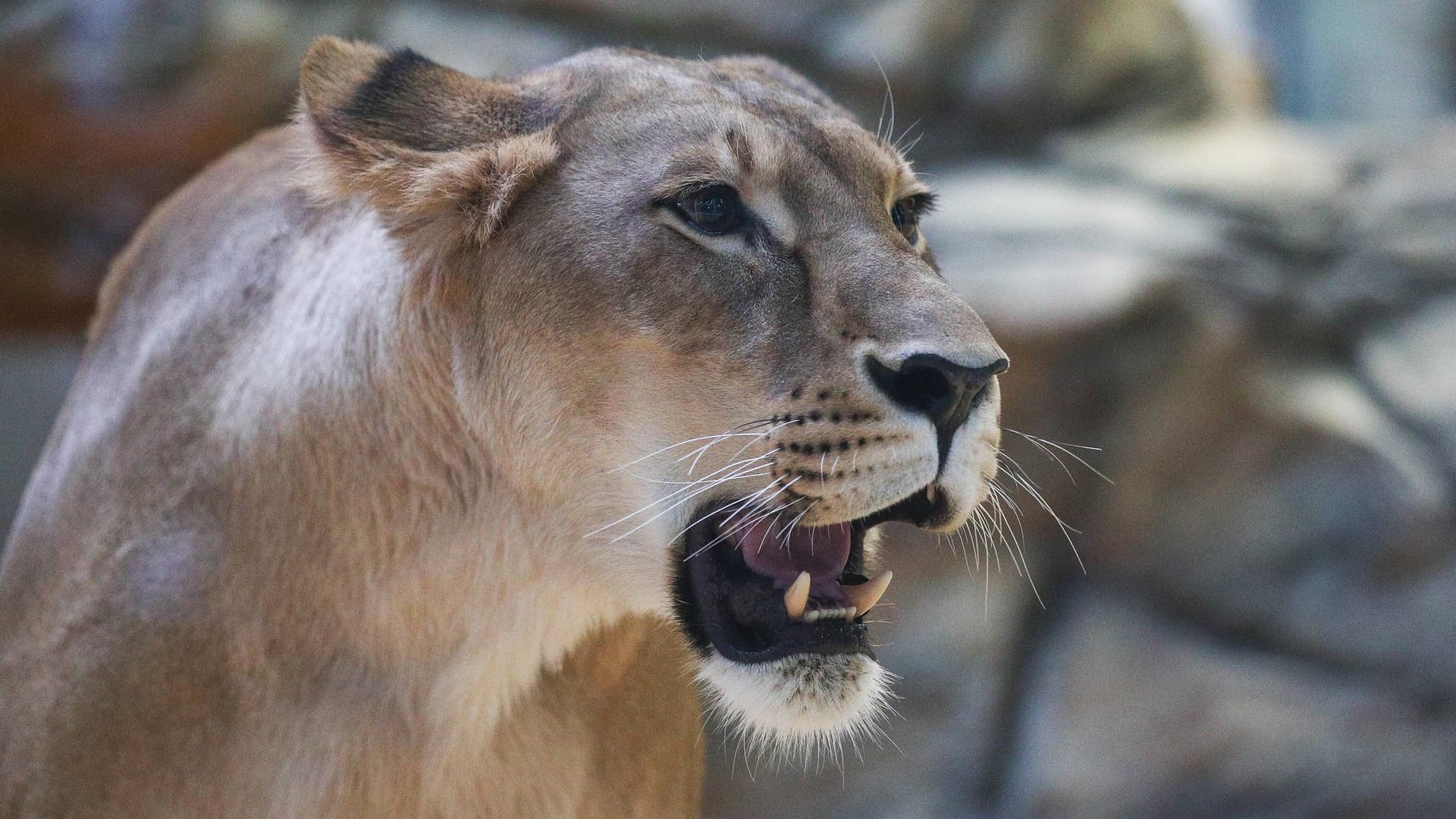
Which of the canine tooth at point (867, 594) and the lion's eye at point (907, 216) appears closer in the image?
the canine tooth at point (867, 594)

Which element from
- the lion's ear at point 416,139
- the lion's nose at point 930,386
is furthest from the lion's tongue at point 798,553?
the lion's ear at point 416,139

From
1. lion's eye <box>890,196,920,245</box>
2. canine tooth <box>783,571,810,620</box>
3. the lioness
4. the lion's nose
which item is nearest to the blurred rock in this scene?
the lioness

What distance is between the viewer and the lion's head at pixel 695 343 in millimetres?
1766

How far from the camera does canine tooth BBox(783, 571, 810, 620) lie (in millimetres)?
1819

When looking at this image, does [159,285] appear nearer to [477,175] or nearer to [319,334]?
[319,334]

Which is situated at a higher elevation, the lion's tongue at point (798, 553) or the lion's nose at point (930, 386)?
the lion's nose at point (930, 386)

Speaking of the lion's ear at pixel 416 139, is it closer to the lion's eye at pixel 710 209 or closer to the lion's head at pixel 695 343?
the lion's head at pixel 695 343

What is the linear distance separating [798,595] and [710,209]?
50 cm

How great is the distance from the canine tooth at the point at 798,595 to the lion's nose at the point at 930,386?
0.25m

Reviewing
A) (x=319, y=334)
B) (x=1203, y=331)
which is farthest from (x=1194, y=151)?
(x=319, y=334)

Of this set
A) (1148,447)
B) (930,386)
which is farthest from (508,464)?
(1148,447)

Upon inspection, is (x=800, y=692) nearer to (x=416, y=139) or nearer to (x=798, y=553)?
(x=798, y=553)

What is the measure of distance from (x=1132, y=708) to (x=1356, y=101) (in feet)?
11.8

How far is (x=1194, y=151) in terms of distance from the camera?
4699mm
